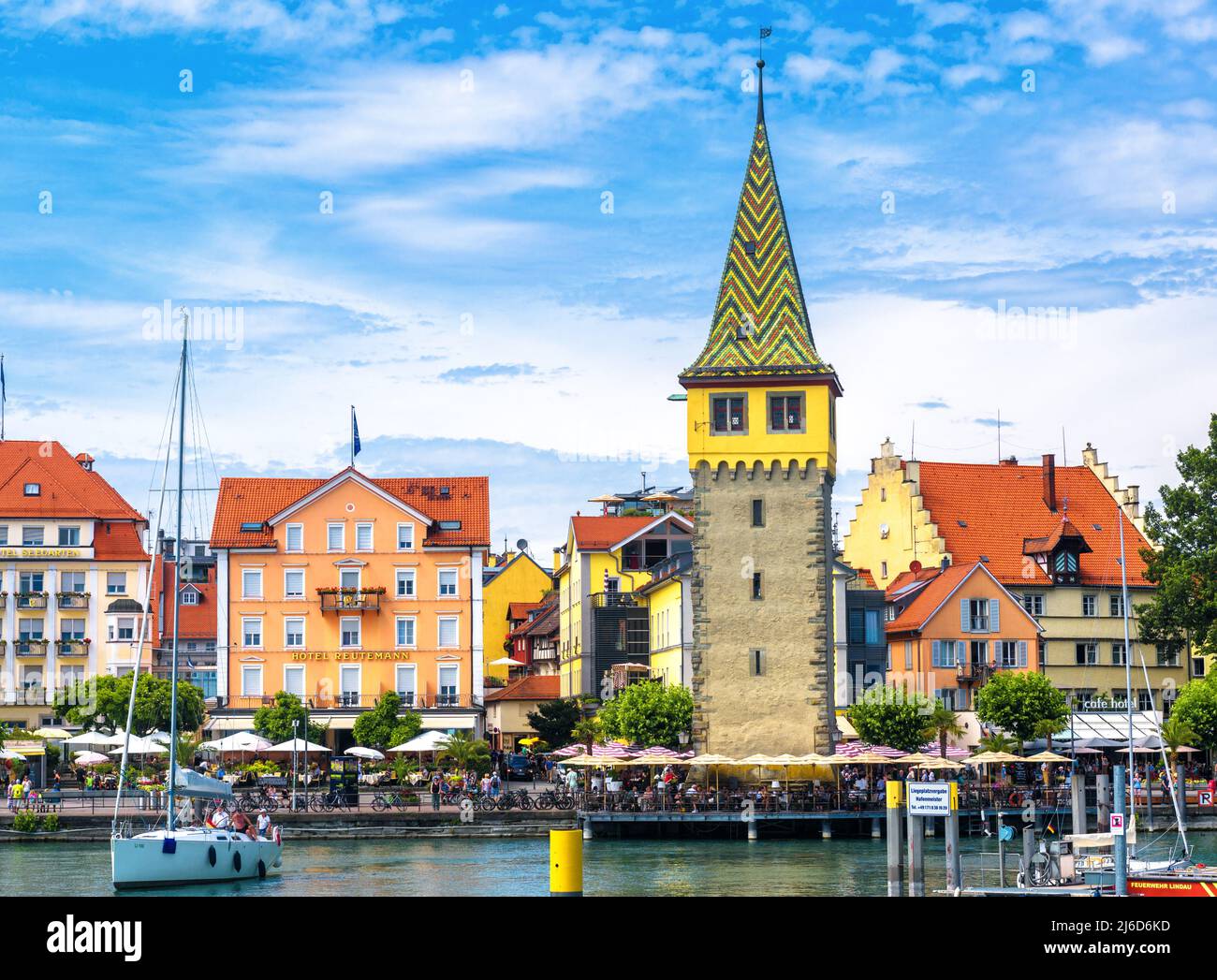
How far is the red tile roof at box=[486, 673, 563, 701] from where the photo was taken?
4422 inches

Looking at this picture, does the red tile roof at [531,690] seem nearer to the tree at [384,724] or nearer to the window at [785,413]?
the tree at [384,724]

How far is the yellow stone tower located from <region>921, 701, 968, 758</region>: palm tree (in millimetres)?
4427

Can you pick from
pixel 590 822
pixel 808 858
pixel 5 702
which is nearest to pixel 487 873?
pixel 808 858

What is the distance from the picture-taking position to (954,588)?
9294cm

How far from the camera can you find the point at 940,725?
81.8 m

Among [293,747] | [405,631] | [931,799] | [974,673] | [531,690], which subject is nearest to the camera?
[931,799]

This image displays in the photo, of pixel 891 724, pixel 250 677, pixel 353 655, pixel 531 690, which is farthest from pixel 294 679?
pixel 891 724

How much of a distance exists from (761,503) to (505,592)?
65011mm

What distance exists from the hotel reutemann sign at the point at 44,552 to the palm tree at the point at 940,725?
4940cm

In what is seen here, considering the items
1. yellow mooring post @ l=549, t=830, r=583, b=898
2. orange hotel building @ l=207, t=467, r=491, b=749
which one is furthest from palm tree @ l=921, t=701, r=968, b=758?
yellow mooring post @ l=549, t=830, r=583, b=898

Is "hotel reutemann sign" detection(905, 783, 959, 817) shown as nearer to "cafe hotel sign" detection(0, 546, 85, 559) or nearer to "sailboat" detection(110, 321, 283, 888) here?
"sailboat" detection(110, 321, 283, 888)

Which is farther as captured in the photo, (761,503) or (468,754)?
(468,754)

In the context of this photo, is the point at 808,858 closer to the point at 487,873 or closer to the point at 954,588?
the point at 487,873

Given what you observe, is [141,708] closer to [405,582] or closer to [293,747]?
[405,582]
